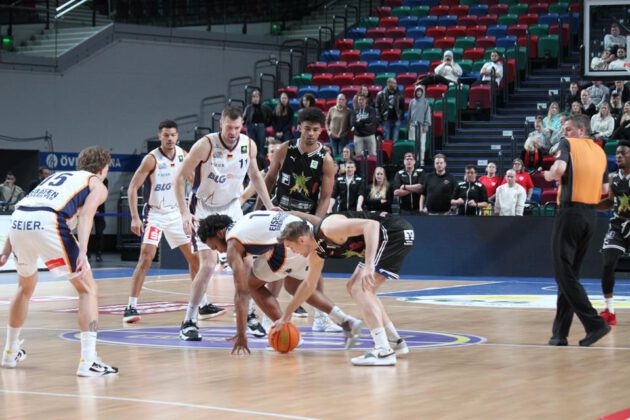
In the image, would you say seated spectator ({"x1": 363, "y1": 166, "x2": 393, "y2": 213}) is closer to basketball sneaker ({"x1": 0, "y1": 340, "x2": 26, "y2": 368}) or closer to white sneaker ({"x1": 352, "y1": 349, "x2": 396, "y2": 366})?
white sneaker ({"x1": 352, "y1": 349, "x2": 396, "y2": 366})

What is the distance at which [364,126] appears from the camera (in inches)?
859

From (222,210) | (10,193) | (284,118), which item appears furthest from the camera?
(284,118)

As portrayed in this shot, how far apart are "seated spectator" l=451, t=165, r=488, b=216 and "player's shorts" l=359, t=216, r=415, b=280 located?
1090cm

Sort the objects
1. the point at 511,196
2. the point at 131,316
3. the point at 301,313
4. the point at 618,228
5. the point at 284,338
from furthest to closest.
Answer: the point at 511,196
the point at 301,313
the point at 131,316
the point at 618,228
the point at 284,338

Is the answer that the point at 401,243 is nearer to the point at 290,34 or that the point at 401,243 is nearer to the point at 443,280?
the point at 443,280

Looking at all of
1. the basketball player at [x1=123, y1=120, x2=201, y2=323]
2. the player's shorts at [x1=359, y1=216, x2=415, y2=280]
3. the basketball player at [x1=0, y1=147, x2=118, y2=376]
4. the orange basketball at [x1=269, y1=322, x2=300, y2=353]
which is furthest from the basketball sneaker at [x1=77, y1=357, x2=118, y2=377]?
the basketball player at [x1=123, y1=120, x2=201, y2=323]

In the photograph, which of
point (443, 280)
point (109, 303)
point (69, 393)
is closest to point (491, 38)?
point (443, 280)

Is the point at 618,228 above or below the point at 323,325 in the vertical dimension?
above

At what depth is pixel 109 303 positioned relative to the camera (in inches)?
582

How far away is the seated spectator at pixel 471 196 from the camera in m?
19.8

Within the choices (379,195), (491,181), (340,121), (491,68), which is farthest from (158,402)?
(491,68)

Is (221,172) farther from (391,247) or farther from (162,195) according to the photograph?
(391,247)

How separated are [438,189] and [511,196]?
1.35m

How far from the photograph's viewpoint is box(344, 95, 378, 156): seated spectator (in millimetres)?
21812
